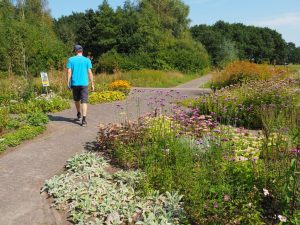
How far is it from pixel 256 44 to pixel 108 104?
281 ft

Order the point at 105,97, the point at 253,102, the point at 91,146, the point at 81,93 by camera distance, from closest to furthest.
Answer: the point at 91,146 → the point at 81,93 → the point at 253,102 → the point at 105,97

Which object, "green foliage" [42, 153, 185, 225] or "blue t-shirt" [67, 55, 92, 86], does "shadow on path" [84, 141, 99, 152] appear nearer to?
"green foliage" [42, 153, 185, 225]

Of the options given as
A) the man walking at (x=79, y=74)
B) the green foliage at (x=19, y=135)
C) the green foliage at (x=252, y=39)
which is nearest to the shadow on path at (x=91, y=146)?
the green foliage at (x=19, y=135)

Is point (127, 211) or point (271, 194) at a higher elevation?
point (271, 194)

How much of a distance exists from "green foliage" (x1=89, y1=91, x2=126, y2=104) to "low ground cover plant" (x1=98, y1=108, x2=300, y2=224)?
7.01 metres

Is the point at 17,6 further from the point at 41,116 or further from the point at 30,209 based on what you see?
the point at 30,209

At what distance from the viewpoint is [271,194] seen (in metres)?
4.55

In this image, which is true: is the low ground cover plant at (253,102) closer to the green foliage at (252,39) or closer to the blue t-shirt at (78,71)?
the blue t-shirt at (78,71)

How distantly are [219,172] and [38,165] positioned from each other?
11.8ft

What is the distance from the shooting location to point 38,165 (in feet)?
22.8

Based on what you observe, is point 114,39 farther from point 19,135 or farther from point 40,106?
point 19,135

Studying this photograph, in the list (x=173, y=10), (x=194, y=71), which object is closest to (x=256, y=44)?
(x=173, y=10)

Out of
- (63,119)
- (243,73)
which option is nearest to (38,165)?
(63,119)

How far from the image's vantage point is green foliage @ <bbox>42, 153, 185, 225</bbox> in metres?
5.02
